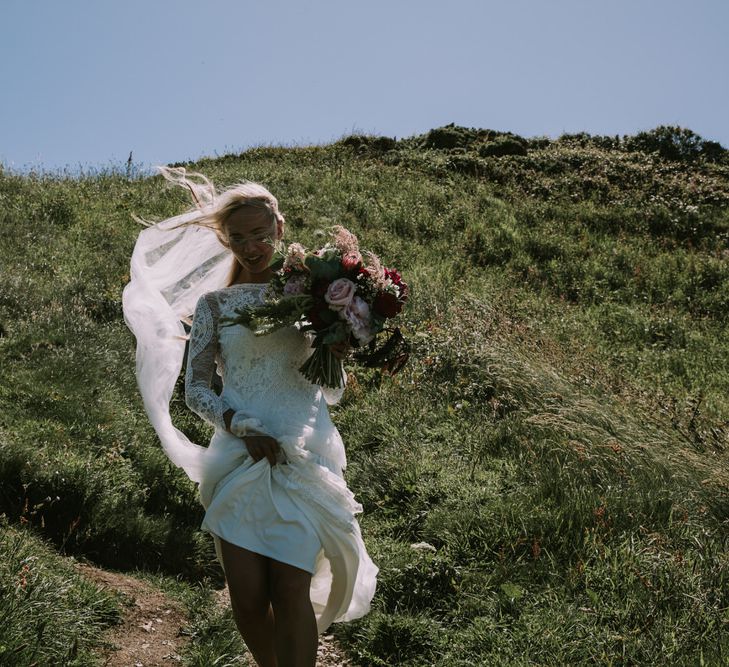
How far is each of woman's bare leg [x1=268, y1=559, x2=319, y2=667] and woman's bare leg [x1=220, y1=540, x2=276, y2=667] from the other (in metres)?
0.07

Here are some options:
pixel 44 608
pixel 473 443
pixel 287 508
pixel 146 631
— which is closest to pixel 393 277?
pixel 287 508

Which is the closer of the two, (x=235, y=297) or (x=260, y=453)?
(x=260, y=453)

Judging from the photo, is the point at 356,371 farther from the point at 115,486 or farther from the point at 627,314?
the point at 627,314

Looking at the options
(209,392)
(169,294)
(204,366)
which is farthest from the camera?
(169,294)

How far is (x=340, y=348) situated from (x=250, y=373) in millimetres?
559

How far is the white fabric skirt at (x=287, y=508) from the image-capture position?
3951 mm

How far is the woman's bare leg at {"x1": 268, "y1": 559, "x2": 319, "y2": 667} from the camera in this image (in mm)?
3764

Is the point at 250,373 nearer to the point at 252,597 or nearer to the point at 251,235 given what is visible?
the point at 251,235

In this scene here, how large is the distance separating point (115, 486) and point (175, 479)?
0.88m

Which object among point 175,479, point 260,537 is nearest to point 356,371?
point 175,479

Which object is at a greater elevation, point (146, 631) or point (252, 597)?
point (252, 597)

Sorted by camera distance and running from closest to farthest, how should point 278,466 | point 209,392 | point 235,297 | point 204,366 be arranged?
point 278,466 < point 209,392 < point 204,366 < point 235,297

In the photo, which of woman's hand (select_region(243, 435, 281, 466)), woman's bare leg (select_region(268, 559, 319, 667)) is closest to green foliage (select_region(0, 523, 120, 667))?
woman's bare leg (select_region(268, 559, 319, 667))

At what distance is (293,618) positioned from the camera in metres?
3.79
